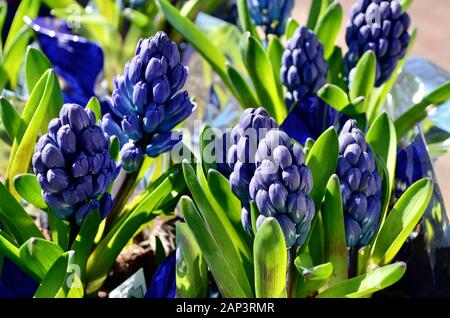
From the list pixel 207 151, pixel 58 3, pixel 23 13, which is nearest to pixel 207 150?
pixel 207 151

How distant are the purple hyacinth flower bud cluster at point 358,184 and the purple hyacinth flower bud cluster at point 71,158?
149 mm

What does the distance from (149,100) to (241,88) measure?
194 mm

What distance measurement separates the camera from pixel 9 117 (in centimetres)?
57

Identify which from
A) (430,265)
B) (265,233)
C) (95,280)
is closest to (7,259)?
(95,280)

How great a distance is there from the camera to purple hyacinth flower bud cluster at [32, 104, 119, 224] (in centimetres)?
45

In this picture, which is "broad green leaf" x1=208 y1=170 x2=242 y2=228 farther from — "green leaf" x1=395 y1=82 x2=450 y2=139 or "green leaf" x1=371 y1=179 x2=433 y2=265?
"green leaf" x1=395 y1=82 x2=450 y2=139

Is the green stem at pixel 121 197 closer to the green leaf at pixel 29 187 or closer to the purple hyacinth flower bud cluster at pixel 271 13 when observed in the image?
the green leaf at pixel 29 187

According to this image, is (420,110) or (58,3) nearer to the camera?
(420,110)

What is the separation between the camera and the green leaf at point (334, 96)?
23.9 inches

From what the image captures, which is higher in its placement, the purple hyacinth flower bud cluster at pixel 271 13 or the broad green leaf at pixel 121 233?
the purple hyacinth flower bud cluster at pixel 271 13

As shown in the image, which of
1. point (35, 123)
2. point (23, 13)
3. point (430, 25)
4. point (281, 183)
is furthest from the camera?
point (430, 25)

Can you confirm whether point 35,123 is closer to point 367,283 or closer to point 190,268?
point 190,268

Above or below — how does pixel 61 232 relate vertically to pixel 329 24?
below

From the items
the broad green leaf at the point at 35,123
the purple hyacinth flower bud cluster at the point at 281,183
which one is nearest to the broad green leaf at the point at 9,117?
the broad green leaf at the point at 35,123
